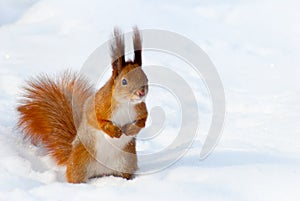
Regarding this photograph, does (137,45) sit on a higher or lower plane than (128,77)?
higher

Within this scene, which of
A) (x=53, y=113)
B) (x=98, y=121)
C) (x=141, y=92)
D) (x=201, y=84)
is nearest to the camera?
(x=141, y=92)

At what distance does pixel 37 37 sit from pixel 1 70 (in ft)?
3.04

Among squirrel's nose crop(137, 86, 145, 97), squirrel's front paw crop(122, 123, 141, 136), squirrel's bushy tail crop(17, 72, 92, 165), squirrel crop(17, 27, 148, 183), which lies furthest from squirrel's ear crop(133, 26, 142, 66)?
squirrel's bushy tail crop(17, 72, 92, 165)

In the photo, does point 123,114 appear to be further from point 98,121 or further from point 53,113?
point 53,113

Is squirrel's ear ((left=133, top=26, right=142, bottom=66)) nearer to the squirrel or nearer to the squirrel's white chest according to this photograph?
the squirrel

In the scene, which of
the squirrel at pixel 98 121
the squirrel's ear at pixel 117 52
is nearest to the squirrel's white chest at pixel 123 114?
the squirrel at pixel 98 121

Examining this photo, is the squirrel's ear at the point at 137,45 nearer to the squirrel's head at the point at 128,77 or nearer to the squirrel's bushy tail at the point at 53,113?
the squirrel's head at the point at 128,77

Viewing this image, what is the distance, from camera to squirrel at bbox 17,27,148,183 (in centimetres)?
259

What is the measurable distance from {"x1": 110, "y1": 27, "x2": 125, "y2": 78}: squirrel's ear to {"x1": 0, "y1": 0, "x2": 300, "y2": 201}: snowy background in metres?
0.50

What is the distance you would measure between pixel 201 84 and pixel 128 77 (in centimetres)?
204

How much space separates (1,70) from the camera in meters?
4.41

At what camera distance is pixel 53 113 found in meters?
3.02

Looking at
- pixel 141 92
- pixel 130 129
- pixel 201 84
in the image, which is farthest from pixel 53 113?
pixel 201 84

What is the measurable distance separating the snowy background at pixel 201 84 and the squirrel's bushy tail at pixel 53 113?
0.28ft
